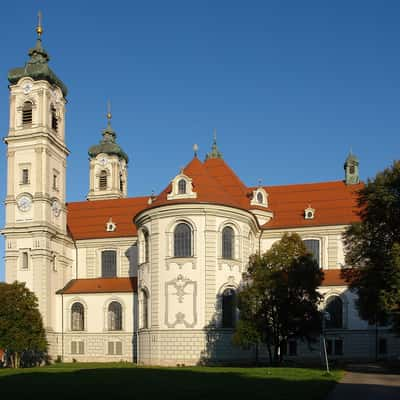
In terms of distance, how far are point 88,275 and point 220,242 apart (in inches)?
748

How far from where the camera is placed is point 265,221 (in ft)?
211

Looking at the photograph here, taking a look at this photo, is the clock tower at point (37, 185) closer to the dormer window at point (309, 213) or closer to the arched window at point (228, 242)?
the arched window at point (228, 242)

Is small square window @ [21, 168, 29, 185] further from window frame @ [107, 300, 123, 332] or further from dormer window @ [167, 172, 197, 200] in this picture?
dormer window @ [167, 172, 197, 200]

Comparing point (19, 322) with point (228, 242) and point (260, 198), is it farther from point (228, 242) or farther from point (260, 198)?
point (260, 198)

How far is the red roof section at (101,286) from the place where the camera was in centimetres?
6212

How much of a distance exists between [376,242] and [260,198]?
25089 mm

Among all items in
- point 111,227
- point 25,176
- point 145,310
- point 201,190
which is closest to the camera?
point 145,310

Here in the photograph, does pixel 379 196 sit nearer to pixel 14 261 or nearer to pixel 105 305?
pixel 105 305

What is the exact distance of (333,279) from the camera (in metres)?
59.2

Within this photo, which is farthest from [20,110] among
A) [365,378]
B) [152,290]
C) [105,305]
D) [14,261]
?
[365,378]

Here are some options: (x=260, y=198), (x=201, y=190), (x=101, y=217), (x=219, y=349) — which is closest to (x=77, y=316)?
(x=101, y=217)

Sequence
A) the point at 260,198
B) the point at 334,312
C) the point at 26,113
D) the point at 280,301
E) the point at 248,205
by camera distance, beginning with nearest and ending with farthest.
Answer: the point at 280,301 → the point at 334,312 → the point at 248,205 → the point at 260,198 → the point at 26,113

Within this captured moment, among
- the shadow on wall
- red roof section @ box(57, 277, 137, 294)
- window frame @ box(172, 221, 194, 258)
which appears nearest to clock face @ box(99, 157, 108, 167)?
red roof section @ box(57, 277, 137, 294)

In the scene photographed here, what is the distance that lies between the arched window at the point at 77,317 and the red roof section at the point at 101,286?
1.36m
